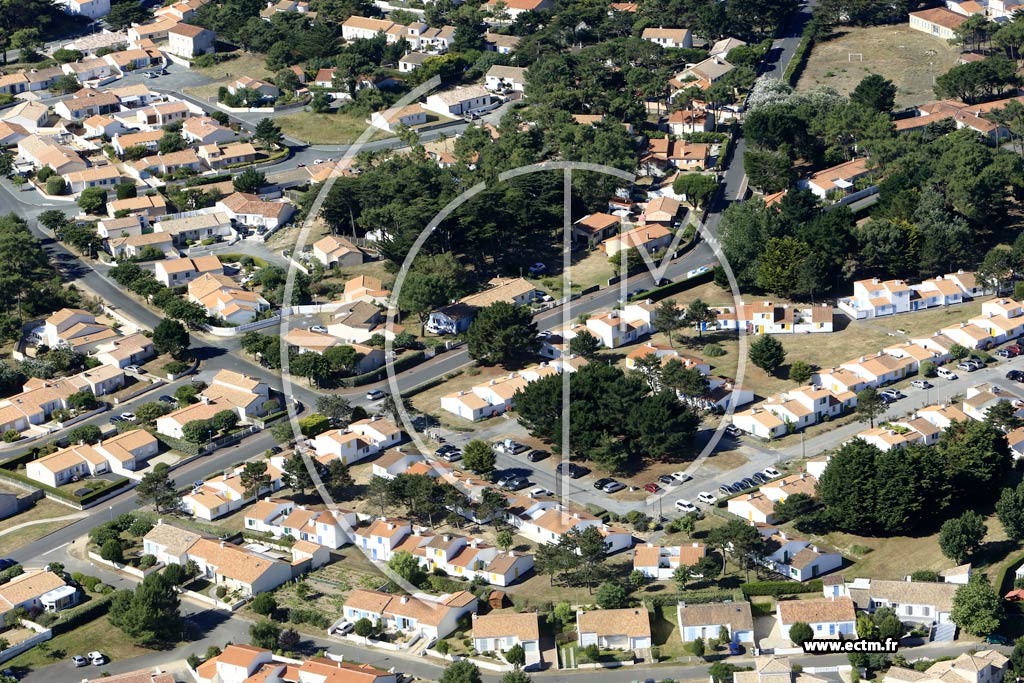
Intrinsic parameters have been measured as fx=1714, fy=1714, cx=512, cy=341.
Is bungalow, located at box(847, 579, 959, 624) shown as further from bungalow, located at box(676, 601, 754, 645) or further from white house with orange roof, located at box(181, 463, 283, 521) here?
white house with orange roof, located at box(181, 463, 283, 521)

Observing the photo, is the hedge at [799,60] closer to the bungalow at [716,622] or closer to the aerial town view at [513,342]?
the aerial town view at [513,342]

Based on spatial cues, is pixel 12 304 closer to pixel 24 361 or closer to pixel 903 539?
pixel 24 361

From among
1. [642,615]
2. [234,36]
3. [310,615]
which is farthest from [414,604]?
[234,36]

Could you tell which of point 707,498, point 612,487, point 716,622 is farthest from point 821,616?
point 612,487

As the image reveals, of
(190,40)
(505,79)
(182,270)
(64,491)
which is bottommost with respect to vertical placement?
(64,491)

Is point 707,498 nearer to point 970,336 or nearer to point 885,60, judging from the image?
point 970,336
